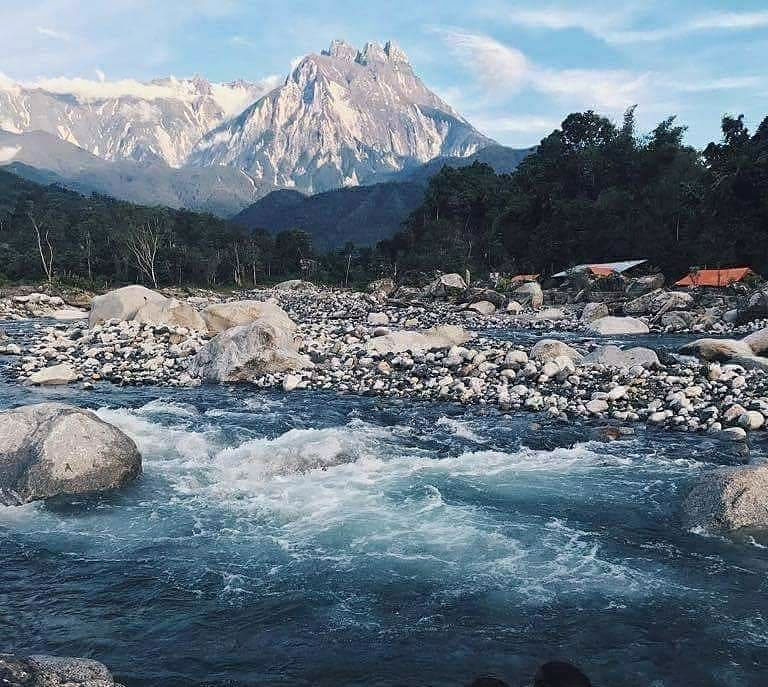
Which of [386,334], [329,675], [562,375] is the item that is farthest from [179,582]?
[386,334]

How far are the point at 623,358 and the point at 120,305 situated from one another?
2328 centimetres

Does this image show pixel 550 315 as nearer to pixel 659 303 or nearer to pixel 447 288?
pixel 659 303

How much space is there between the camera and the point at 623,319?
1318 inches

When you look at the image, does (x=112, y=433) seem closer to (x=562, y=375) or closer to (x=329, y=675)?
(x=329, y=675)

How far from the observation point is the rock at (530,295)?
4903cm

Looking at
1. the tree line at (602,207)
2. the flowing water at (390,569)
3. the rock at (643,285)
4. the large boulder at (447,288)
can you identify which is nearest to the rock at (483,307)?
the large boulder at (447,288)

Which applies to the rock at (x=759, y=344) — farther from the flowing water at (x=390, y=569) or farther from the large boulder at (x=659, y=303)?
the large boulder at (x=659, y=303)

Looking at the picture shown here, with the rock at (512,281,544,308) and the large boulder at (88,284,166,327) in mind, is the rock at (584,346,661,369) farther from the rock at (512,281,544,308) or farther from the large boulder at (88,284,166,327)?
the rock at (512,281,544,308)

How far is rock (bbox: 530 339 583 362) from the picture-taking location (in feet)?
67.3

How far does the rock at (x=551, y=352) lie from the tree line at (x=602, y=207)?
38121mm

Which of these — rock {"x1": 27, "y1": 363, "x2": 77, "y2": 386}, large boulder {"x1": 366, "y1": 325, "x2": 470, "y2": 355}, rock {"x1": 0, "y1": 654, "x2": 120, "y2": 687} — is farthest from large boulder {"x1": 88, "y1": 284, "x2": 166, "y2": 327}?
rock {"x1": 0, "y1": 654, "x2": 120, "y2": 687}

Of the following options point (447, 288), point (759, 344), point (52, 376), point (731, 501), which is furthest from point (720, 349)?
point (447, 288)

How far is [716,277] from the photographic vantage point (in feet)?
A: 155

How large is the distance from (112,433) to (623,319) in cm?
2853
